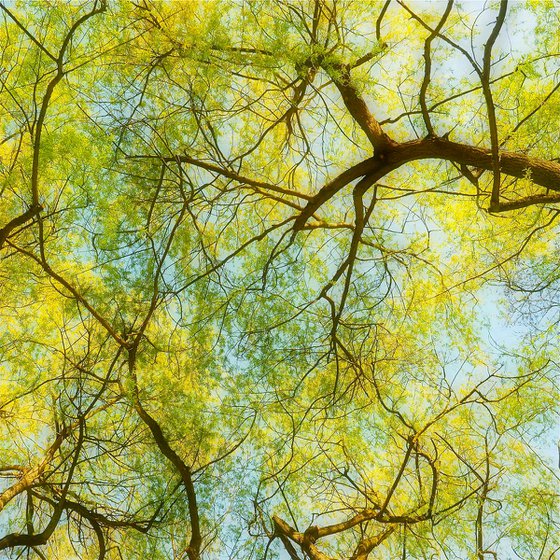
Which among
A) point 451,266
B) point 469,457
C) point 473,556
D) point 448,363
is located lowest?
point 473,556

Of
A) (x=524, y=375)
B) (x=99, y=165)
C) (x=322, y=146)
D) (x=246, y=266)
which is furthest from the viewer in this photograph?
(x=246, y=266)

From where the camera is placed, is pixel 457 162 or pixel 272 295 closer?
pixel 457 162

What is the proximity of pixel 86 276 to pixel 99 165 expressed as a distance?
1066mm

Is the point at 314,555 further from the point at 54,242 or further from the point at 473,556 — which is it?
the point at 54,242

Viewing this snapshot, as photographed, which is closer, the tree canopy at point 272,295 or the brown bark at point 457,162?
the brown bark at point 457,162

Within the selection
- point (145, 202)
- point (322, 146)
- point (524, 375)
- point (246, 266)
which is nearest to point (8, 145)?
point (145, 202)

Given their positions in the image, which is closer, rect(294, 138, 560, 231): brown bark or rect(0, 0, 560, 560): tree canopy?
rect(294, 138, 560, 231): brown bark

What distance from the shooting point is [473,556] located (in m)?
3.98

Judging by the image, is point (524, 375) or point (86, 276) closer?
point (524, 375)

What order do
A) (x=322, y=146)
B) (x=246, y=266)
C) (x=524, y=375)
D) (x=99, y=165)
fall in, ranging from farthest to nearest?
1. (x=246, y=266)
2. (x=322, y=146)
3. (x=524, y=375)
4. (x=99, y=165)

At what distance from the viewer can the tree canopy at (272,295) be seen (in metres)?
3.80

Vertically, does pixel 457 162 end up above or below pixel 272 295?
below

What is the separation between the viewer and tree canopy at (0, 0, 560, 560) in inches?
150

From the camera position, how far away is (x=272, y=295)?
4.41 m
